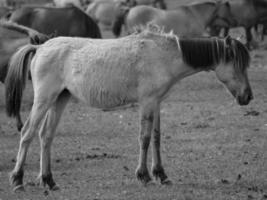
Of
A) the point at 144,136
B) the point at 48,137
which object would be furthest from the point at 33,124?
the point at 144,136

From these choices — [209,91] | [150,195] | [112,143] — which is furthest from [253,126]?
[150,195]

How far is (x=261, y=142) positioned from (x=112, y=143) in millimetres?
2235

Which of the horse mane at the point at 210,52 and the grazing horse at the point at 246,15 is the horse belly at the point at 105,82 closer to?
the horse mane at the point at 210,52

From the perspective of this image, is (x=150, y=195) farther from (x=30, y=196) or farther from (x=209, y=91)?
(x=209, y=91)

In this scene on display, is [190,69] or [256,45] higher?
[190,69]

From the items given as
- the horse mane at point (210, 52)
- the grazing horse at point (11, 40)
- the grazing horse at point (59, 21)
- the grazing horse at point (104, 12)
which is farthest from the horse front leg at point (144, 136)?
the grazing horse at point (104, 12)

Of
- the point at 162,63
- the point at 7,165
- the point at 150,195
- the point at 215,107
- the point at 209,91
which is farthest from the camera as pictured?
the point at 209,91

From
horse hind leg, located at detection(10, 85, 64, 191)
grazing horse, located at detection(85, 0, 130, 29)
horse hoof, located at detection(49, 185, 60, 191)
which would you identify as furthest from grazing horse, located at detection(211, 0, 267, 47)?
horse hoof, located at detection(49, 185, 60, 191)

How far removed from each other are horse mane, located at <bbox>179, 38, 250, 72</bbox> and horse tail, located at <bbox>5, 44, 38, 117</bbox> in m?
1.78

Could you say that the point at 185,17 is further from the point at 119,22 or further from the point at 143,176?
the point at 143,176

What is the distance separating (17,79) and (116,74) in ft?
3.76

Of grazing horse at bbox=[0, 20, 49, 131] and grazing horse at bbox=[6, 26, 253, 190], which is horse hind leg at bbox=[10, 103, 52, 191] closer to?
grazing horse at bbox=[6, 26, 253, 190]

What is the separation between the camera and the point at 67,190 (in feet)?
30.8

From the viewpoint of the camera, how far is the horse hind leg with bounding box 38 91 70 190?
379 inches
